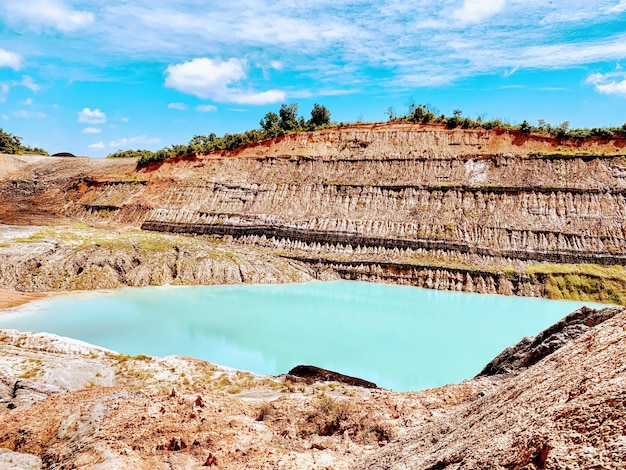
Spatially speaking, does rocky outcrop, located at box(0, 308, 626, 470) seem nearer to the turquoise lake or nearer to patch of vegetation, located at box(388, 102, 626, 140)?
the turquoise lake

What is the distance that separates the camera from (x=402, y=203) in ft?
150

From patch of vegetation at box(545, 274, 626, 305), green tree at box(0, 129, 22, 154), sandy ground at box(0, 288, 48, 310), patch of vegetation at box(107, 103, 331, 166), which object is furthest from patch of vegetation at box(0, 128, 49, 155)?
patch of vegetation at box(545, 274, 626, 305)

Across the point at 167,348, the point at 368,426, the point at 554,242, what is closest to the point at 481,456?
the point at 368,426

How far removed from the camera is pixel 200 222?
5009 cm

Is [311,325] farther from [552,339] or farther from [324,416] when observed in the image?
[552,339]

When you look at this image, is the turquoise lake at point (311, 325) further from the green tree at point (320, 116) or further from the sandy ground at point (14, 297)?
the green tree at point (320, 116)

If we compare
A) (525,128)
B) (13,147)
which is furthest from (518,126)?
(13,147)

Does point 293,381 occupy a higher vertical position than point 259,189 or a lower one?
lower

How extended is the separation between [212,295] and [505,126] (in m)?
38.4

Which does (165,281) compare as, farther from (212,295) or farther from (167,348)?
(167,348)

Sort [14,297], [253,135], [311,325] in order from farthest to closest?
[253,135] → [14,297] → [311,325]

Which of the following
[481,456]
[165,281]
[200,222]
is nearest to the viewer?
[481,456]

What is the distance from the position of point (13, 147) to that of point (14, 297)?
68.2 metres

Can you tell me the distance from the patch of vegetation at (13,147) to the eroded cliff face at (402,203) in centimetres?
2335
